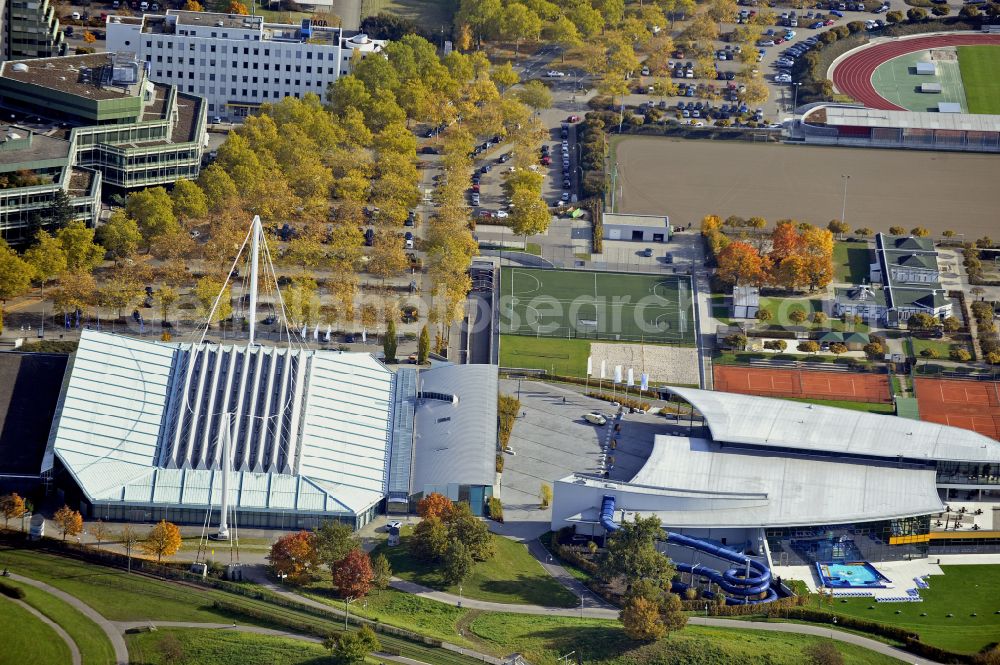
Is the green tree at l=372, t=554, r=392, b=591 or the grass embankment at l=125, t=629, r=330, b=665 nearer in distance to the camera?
the grass embankment at l=125, t=629, r=330, b=665

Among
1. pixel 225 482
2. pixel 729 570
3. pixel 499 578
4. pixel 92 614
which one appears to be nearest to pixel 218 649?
pixel 92 614

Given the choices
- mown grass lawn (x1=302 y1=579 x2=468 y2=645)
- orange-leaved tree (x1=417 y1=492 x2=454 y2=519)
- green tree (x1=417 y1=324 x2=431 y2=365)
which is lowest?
mown grass lawn (x1=302 y1=579 x2=468 y2=645)

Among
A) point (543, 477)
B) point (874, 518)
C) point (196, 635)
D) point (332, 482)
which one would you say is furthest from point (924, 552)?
point (196, 635)

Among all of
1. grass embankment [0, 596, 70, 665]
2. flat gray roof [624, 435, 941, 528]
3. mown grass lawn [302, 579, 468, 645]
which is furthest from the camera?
flat gray roof [624, 435, 941, 528]

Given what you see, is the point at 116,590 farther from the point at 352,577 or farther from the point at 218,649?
the point at 352,577

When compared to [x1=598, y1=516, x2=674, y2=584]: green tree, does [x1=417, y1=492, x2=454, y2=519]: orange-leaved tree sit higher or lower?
higher

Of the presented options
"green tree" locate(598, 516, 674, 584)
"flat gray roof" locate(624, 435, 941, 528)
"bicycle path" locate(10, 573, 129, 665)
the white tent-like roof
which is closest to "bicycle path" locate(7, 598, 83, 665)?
"bicycle path" locate(10, 573, 129, 665)

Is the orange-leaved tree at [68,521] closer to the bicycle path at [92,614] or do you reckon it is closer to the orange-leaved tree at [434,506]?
the bicycle path at [92,614]

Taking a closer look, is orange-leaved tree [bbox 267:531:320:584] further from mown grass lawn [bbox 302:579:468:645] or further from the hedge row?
the hedge row
